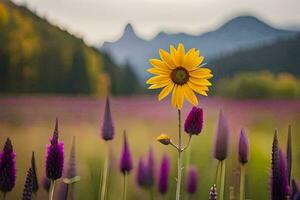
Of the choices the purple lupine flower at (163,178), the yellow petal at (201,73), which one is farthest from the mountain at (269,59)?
the yellow petal at (201,73)

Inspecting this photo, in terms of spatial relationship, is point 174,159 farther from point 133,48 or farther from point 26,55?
point 26,55

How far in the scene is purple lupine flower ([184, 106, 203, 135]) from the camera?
2.60 ft

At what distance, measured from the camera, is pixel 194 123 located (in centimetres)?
79

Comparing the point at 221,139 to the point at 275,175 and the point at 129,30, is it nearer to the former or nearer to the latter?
the point at 275,175

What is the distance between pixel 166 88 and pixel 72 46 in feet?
18.0

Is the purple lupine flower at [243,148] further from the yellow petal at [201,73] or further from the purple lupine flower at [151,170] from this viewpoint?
the purple lupine flower at [151,170]

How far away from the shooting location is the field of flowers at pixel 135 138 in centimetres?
189

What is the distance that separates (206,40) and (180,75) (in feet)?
7.03

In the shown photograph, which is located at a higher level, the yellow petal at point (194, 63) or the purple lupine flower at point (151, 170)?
the yellow petal at point (194, 63)

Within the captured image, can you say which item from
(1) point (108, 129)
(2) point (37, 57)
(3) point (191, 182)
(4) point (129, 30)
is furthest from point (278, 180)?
(2) point (37, 57)

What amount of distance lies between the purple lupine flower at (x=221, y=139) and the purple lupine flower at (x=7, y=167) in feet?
1.28

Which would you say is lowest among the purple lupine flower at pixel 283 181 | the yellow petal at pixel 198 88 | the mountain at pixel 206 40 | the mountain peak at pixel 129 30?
the purple lupine flower at pixel 283 181

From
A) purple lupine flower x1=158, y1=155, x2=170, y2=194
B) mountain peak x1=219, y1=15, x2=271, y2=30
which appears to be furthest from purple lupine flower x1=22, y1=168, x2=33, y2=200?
mountain peak x1=219, y1=15, x2=271, y2=30

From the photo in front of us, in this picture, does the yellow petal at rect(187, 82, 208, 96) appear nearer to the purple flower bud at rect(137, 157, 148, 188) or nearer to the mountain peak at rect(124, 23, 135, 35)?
the purple flower bud at rect(137, 157, 148, 188)
